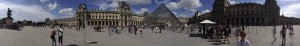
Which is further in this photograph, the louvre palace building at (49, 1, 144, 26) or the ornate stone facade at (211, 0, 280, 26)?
the louvre palace building at (49, 1, 144, 26)

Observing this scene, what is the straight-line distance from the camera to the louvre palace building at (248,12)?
14.7ft

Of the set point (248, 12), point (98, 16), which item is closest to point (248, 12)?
point (248, 12)

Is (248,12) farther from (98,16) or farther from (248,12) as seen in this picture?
(98,16)

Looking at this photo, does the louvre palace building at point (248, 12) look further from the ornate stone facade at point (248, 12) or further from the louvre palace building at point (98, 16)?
the louvre palace building at point (98, 16)

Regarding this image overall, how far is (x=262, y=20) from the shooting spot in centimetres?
466

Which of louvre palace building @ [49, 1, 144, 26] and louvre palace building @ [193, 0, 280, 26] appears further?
louvre palace building @ [49, 1, 144, 26]

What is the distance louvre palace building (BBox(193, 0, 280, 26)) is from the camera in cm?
447

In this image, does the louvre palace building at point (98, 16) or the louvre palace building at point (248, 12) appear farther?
the louvre palace building at point (98, 16)

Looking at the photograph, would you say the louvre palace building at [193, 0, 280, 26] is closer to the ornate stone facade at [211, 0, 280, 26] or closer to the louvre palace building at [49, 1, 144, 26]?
the ornate stone facade at [211, 0, 280, 26]

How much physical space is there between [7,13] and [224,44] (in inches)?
223

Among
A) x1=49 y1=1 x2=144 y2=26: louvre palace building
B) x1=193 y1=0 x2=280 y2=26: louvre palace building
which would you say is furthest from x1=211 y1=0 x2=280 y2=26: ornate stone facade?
x1=49 y1=1 x2=144 y2=26: louvre palace building

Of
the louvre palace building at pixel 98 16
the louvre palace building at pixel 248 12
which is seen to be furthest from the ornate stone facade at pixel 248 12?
the louvre palace building at pixel 98 16

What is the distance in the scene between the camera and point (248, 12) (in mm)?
4758

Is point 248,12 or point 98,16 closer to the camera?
point 248,12
